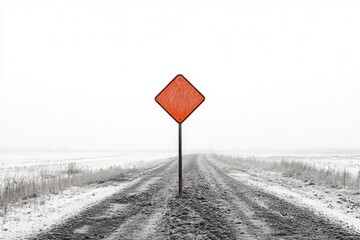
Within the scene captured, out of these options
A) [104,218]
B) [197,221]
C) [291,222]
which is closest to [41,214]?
[104,218]

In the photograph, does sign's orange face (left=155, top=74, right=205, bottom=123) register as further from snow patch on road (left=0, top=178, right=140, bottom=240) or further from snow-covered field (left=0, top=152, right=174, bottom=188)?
snow-covered field (left=0, top=152, right=174, bottom=188)

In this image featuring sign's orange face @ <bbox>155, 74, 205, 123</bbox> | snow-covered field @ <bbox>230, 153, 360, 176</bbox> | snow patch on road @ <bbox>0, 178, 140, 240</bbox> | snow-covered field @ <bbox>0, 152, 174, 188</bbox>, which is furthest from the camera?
snow-covered field @ <bbox>230, 153, 360, 176</bbox>

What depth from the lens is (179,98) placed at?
8656mm

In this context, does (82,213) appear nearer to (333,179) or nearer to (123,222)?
(123,222)

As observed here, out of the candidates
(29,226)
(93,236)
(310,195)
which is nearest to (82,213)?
(29,226)

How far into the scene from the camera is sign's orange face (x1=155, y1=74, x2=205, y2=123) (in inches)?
337

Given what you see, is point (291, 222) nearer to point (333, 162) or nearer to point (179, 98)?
point (179, 98)

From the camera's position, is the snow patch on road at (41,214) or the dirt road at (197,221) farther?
the snow patch on road at (41,214)

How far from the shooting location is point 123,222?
5.61 metres

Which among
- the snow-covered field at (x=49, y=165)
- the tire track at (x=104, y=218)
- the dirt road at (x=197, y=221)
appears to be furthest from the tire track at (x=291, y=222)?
the snow-covered field at (x=49, y=165)

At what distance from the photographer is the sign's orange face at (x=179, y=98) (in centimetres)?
856

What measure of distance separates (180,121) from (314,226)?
4.36 m

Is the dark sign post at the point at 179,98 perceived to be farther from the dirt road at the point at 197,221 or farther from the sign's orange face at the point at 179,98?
the dirt road at the point at 197,221

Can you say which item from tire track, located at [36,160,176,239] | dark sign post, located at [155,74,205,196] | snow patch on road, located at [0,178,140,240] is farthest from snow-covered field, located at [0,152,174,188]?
dark sign post, located at [155,74,205,196]
